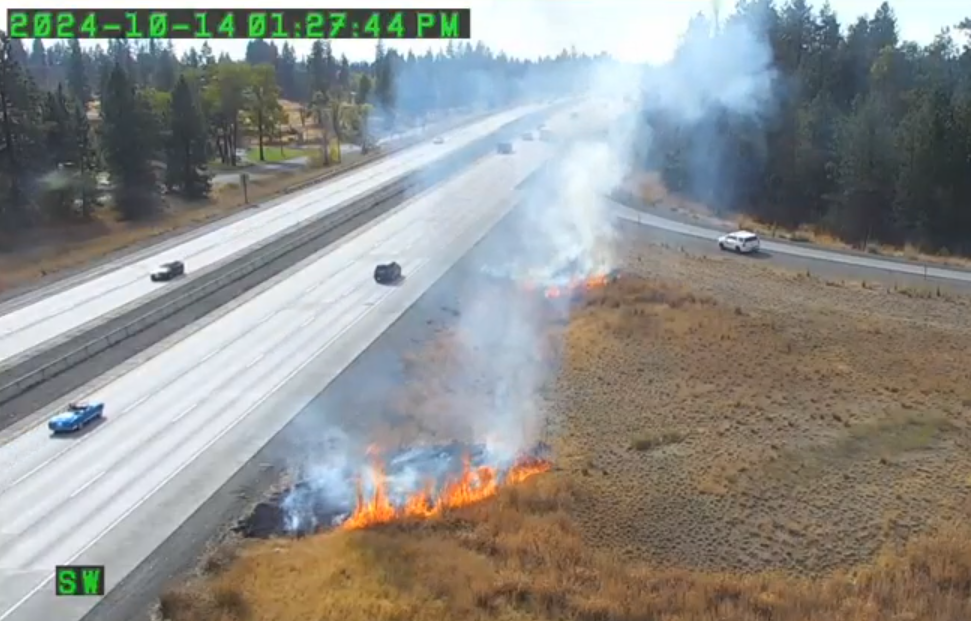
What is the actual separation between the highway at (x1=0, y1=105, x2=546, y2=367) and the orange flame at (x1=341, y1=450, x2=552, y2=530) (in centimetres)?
1845

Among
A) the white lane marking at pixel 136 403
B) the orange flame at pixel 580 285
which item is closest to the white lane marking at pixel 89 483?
the white lane marking at pixel 136 403

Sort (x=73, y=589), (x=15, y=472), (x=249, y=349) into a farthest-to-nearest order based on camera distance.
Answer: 1. (x=249, y=349)
2. (x=15, y=472)
3. (x=73, y=589)

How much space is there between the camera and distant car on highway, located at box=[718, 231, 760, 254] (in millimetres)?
54781

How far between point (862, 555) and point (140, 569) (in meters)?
17.6

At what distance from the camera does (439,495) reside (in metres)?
26.1

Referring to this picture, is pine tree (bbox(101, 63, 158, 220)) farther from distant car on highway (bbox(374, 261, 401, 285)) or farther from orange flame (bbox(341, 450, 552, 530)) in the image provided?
orange flame (bbox(341, 450, 552, 530))

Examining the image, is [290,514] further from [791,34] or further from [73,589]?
[791,34]

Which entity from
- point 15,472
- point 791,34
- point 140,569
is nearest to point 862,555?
point 140,569

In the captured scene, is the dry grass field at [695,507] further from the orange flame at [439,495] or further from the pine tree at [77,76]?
the pine tree at [77,76]

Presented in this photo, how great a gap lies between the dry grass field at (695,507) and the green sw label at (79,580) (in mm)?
1901

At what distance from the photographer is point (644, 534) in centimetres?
2375

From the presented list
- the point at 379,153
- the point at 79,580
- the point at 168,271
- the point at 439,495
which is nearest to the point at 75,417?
the point at 79,580

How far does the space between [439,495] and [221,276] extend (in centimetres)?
2724

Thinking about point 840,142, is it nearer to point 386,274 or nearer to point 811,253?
point 811,253
